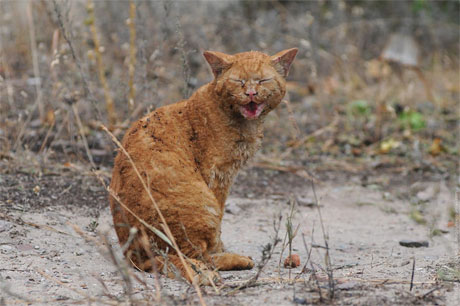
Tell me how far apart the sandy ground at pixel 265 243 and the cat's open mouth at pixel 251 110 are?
55cm

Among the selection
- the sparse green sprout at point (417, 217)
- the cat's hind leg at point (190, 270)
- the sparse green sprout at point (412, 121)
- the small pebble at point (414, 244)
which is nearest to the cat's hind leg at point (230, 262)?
the cat's hind leg at point (190, 270)

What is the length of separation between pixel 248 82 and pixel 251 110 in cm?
16

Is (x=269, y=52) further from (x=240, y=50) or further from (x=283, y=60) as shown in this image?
(x=283, y=60)

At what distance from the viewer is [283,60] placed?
310 cm

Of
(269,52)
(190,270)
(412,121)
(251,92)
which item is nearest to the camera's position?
(190,270)

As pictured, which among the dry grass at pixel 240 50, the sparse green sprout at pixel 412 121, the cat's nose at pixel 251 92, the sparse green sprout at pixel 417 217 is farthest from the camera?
the sparse green sprout at pixel 412 121

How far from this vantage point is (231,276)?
295 cm

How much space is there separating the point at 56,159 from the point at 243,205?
175 centimetres

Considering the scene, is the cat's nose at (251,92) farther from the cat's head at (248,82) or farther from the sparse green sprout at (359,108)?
the sparse green sprout at (359,108)

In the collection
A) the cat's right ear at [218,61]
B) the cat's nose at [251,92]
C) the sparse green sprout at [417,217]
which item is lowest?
the sparse green sprout at [417,217]

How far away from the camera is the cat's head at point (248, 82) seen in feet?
9.50

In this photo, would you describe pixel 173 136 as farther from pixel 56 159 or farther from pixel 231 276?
pixel 56 159

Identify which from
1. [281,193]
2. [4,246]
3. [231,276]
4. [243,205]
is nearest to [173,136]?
[231,276]

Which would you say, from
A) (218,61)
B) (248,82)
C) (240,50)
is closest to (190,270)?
(248,82)
